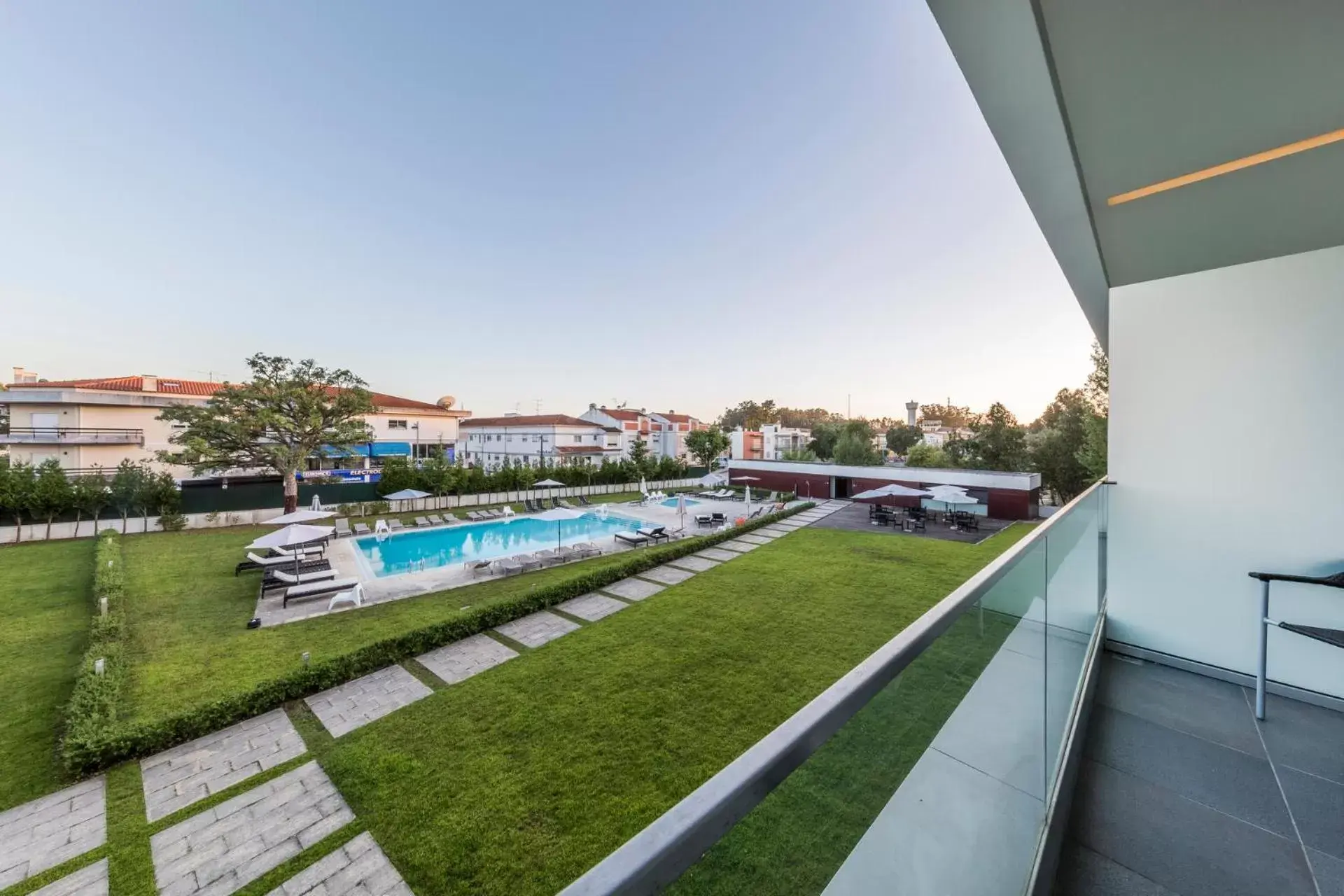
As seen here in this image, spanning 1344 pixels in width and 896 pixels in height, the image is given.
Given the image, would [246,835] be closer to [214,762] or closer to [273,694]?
[214,762]

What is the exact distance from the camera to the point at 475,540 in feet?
51.3

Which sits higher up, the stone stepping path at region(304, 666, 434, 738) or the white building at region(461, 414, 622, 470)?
the white building at region(461, 414, 622, 470)

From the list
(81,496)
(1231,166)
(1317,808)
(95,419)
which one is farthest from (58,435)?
(1317,808)

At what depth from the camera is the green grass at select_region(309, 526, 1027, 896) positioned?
1.21 meters

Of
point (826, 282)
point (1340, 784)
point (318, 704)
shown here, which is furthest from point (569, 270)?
point (1340, 784)

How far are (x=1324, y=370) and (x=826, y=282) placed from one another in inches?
715

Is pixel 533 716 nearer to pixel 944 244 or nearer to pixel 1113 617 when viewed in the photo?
pixel 1113 617

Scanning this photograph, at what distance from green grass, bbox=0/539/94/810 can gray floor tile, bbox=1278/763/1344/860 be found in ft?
28.2

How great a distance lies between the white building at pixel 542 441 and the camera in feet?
122

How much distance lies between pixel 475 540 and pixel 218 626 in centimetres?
766

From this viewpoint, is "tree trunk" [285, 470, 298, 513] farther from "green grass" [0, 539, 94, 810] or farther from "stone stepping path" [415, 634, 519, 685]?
"stone stepping path" [415, 634, 519, 685]

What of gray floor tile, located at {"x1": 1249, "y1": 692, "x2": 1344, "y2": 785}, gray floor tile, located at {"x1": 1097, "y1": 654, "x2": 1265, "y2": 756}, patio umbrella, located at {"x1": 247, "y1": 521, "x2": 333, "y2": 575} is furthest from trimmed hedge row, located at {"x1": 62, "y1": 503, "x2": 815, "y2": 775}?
gray floor tile, located at {"x1": 1249, "y1": 692, "x2": 1344, "y2": 785}

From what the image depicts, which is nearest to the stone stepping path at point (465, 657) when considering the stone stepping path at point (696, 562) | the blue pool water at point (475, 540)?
the stone stepping path at point (696, 562)

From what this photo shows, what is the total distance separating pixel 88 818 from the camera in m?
4.09
